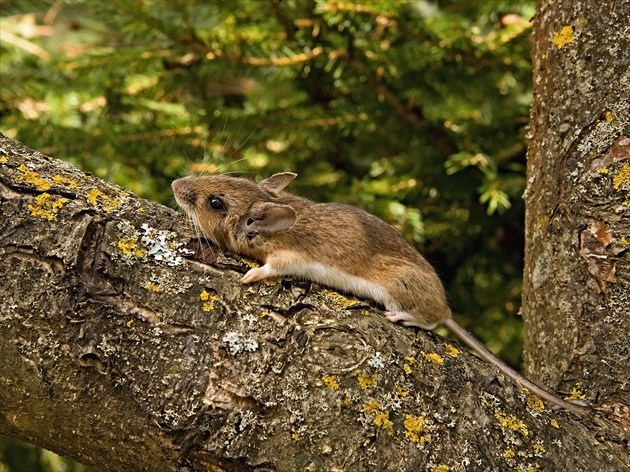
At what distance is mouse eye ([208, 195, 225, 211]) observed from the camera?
319cm

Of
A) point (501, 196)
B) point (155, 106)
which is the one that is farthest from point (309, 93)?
point (501, 196)

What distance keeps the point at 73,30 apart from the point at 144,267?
5.24m

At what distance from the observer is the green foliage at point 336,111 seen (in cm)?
388

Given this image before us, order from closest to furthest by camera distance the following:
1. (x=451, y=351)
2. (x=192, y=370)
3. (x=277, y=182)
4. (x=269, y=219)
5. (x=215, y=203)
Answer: (x=192, y=370)
(x=451, y=351)
(x=269, y=219)
(x=215, y=203)
(x=277, y=182)

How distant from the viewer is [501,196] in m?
3.64

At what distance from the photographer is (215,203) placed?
10.5 ft

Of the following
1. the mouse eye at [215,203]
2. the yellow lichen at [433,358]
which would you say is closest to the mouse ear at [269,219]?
the mouse eye at [215,203]

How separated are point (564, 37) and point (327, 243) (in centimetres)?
138

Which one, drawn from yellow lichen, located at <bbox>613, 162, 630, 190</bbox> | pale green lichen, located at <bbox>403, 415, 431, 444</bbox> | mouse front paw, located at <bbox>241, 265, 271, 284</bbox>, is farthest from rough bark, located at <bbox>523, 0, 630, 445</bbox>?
mouse front paw, located at <bbox>241, 265, 271, 284</bbox>

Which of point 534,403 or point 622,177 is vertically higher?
point 622,177

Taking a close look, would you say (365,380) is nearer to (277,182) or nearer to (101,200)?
(101,200)

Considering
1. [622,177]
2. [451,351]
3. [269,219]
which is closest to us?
[451,351]

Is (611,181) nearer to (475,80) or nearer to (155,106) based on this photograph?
(475,80)

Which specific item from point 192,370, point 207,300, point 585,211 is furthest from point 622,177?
point 192,370
